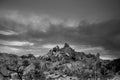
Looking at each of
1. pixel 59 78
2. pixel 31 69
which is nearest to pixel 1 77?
pixel 31 69

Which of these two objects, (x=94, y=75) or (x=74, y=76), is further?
(x=94, y=75)

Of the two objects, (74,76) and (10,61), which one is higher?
(10,61)

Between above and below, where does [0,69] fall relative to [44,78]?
above

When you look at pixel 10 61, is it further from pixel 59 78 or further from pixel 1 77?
pixel 59 78

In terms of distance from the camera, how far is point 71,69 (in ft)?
605

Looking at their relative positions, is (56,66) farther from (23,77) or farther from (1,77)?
(1,77)

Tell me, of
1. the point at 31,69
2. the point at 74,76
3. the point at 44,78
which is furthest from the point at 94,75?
the point at 31,69

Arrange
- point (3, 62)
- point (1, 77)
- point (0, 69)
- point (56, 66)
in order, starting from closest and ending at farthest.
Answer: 1. point (1, 77)
2. point (0, 69)
3. point (3, 62)
4. point (56, 66)

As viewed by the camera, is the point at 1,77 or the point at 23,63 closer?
the point at 1,77

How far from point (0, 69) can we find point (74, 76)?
88789 mm

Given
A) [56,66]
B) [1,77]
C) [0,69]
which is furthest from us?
[56,66]

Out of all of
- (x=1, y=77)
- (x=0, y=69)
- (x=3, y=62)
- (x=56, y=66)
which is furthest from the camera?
(x=56, y=66)

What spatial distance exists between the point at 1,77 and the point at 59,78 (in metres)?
62.6

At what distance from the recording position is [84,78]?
567 feet
